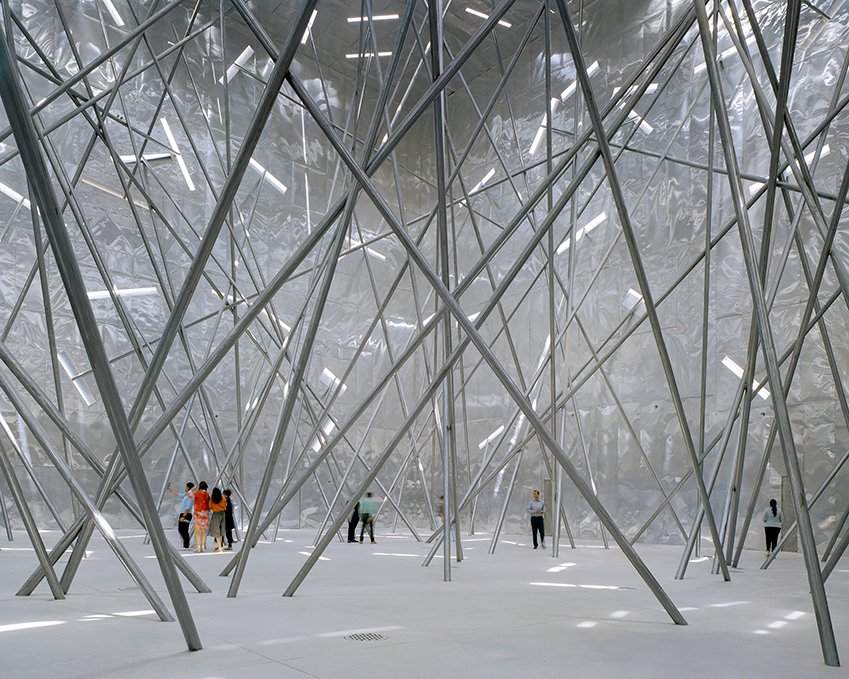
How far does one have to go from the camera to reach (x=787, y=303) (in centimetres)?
1634

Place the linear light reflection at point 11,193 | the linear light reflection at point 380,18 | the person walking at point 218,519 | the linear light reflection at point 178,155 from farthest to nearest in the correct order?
the linear light reflection at point 380,18, the linear light reflection at point 178,155, the linear light reflection at point 11,193, the person walking at point 218,519

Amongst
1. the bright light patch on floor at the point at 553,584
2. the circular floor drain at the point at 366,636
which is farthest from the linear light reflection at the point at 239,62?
the circular floor drain at the point at 366,636

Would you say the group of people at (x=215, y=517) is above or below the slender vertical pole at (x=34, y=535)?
above

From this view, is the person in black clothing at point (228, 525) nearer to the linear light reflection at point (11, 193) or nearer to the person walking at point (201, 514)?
the person walking at point (201, 514)

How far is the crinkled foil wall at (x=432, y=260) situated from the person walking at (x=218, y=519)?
1636 millimetres

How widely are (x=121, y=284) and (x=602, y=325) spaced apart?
447 inches

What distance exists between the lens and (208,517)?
43.4ft

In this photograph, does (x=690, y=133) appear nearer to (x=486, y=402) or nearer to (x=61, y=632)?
(x=486, y=402)

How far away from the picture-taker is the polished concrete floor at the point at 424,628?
4.44 metres

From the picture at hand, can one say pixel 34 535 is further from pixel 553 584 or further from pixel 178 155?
pixel 178 155

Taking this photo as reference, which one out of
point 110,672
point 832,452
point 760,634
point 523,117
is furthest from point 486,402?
point 110,672

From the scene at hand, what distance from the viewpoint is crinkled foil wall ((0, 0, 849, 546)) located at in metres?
16.5

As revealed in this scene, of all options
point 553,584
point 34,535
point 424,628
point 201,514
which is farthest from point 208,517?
point 424,628

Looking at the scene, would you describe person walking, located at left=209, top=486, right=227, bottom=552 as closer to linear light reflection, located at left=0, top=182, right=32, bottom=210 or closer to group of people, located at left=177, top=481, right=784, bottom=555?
group of people, located at left=177, top=481, right=784, bottom=555
